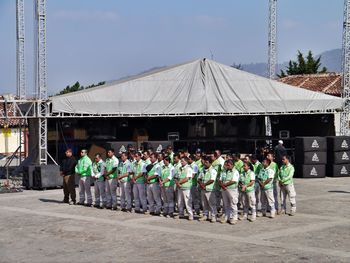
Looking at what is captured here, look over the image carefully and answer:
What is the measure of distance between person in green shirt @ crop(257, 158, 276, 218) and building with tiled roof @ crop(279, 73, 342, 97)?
115 feet

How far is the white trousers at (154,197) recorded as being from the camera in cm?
1811

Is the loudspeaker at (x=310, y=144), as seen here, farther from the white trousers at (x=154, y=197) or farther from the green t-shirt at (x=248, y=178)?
the green t-shirt at (x=248, y=178)

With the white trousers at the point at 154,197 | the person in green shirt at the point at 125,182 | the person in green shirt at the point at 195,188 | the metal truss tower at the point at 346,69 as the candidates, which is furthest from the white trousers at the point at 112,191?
the metal truss tower at the point at 346,69

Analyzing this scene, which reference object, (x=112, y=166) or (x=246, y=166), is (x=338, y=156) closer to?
(x=112, y=166)

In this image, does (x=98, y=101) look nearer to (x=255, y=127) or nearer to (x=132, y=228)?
(x=255, y=127)

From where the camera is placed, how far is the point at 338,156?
29.6 meters

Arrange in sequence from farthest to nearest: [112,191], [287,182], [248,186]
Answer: [112,191] < [287,182] < [248,186]

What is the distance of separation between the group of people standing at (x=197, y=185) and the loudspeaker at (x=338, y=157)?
11.3m

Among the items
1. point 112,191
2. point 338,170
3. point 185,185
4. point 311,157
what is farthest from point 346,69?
point 185,185

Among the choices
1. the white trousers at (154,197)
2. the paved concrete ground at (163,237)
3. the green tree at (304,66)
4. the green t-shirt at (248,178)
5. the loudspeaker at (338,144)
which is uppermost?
the green tree at (304,66)

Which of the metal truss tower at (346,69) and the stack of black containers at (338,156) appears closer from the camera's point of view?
the stack of black containers at (338,156)

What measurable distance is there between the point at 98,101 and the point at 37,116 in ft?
9.51

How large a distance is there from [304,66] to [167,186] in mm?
55243

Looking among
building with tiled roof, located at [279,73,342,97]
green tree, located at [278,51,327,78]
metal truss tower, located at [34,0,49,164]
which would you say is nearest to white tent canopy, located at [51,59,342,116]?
metal truss tower, located at [34,0,49,164]
